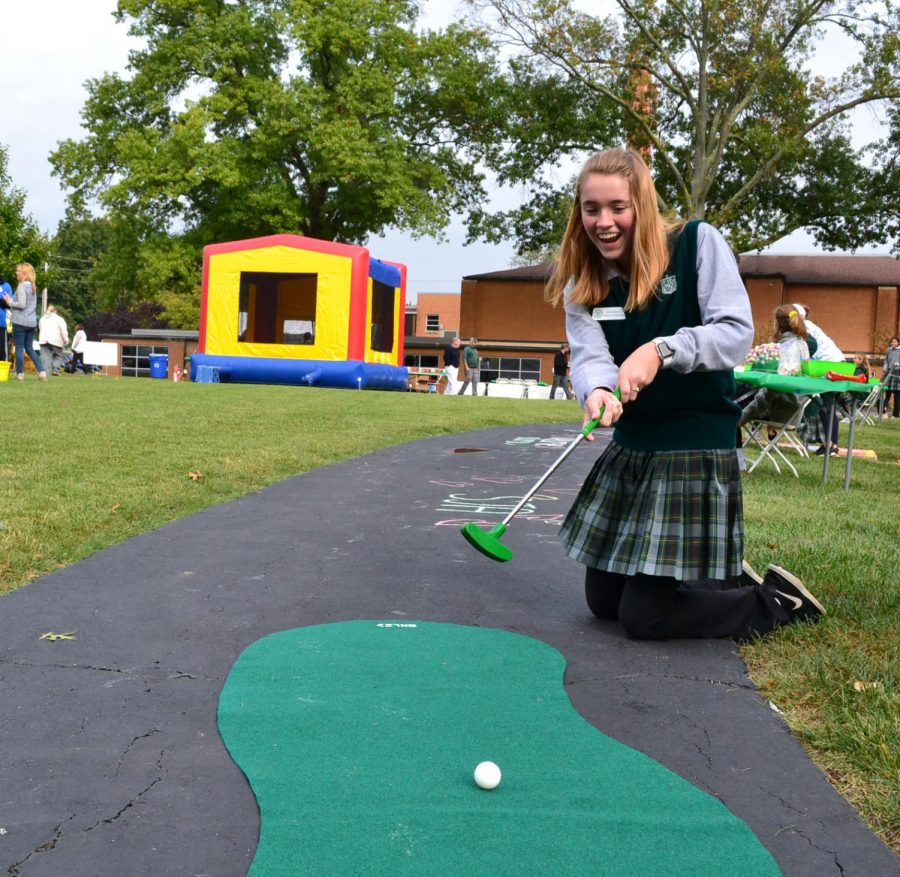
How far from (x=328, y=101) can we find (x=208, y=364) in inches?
480

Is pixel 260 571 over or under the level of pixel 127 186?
under

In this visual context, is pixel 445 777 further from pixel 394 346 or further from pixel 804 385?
pixel 394 346

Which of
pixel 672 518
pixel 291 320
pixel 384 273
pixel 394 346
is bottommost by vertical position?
pixel 672 518

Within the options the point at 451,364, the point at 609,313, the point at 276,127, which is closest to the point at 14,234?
the point at 276,127

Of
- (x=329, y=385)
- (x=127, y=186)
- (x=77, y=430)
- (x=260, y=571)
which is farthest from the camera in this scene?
(x=127, y=186)

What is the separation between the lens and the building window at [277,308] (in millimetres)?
24297

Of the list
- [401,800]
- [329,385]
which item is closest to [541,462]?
[401,800]

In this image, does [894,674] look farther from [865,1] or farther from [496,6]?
[865,1]

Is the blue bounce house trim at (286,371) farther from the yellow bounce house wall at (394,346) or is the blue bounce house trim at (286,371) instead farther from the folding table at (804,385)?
the folding table at (804,385)

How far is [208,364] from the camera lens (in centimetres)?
2400

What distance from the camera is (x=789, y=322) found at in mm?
8852

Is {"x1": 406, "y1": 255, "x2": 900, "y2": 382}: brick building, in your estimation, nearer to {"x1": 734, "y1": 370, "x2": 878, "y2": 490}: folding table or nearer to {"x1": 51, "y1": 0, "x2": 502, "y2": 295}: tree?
{"x1": 51, "y1": 0, "x2": 502, "y2": 295}: tree

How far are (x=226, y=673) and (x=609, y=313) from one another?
6.13 feet

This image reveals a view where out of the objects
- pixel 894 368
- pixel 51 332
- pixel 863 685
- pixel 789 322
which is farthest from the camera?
pixel 51 332
